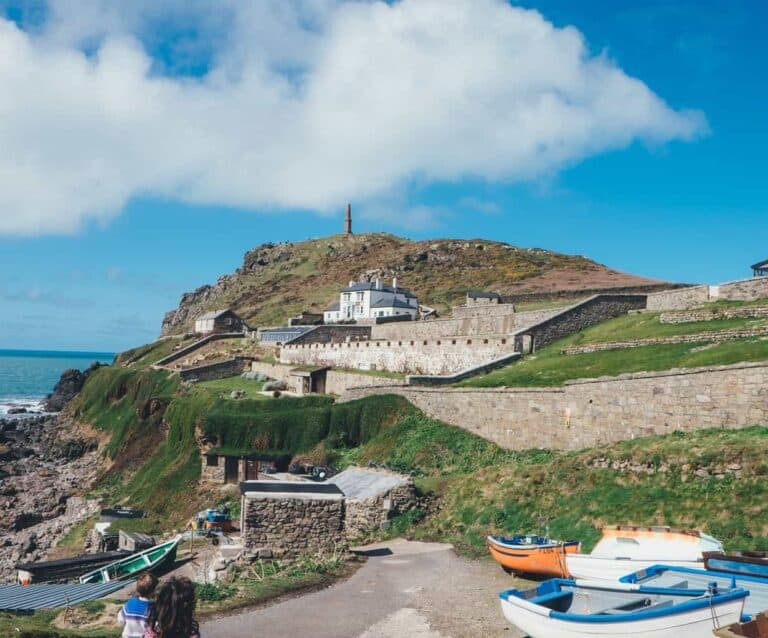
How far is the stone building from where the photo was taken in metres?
18.7

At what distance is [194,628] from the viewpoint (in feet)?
24.7

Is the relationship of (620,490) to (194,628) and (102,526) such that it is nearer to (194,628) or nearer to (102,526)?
(194,628)

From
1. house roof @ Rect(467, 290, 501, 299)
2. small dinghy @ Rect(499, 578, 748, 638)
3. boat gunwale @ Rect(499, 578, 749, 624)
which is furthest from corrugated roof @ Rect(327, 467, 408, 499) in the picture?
house roof @ Rect(467, 290, 501, 299)

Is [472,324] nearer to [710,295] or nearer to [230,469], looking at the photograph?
[710,295]

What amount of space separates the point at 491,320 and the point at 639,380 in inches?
935

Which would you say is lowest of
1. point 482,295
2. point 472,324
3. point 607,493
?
point 607,493

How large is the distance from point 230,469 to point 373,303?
39804 mm

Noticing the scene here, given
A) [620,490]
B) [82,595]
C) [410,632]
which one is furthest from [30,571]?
[620,490]

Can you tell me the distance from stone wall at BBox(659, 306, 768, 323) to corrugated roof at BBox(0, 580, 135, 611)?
25522mm

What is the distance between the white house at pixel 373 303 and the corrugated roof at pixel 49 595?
55.4m

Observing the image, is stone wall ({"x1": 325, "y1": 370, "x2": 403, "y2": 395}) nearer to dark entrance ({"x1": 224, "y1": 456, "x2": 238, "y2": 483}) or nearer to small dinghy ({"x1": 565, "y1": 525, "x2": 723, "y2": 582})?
dark entrance ({"x1": 224, "y1": 456, "x2": 238, "y2": 483})

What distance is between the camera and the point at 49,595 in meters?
16.8

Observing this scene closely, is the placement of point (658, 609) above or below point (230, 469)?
above

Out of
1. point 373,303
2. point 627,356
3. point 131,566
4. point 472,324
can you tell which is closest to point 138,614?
point 131,566
